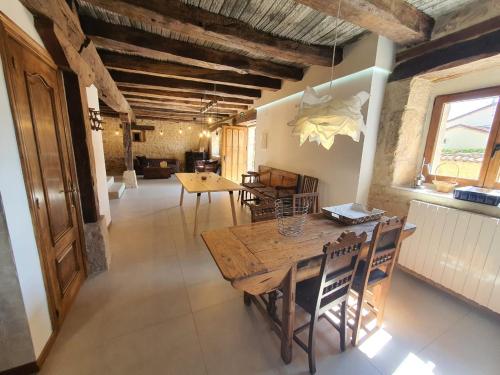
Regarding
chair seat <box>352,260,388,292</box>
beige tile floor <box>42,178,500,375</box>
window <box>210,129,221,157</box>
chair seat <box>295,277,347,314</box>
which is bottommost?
beige tile floor <box>42,178,500,375</box>

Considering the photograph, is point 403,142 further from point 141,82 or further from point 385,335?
point 141,82

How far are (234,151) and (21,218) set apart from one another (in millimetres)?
6699

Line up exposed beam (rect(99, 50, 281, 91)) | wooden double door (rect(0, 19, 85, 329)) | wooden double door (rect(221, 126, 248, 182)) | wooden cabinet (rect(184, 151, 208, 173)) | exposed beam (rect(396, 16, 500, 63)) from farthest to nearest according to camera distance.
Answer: wooden cabinet (rect(184, 151, 208, 173)) → wooden double door (rect(221, 126, 248, 182)) → exposed beam (rect(99, 50, 281, 91)) → exposed beam (rect(396, 16, 500, 63)) → wooden double door (rect(0, 19, 85, 329))

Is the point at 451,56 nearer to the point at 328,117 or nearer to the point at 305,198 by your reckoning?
the point at 328,117

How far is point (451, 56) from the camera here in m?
1.98

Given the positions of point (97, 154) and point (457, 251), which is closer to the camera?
point (457, 251)

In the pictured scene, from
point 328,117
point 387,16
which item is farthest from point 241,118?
point 328,117

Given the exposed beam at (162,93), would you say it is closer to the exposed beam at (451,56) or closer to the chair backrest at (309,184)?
the chair backrest at (309,184)

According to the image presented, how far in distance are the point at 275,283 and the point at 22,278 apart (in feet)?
5.00

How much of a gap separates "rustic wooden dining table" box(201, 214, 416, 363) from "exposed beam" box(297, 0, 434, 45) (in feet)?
5.82

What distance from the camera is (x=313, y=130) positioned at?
145 cm

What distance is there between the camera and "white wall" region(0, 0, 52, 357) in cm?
112

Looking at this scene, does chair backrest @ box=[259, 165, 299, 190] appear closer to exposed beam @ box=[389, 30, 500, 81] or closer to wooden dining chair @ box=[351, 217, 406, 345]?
exposed beam @ box=[389, 30, 500, 81]

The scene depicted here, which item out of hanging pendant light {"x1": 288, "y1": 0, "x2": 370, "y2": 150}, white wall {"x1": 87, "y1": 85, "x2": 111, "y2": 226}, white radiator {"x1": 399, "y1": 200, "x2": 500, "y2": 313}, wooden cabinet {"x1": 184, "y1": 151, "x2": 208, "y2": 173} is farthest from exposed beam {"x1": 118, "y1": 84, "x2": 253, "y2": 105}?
wooden cabinet {"x1": 184, "y1": 151, "x2": 208, "y2": 173}
